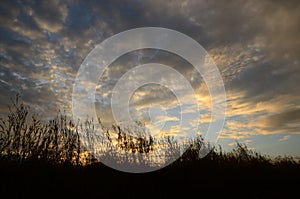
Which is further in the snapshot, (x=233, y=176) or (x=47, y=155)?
(x=233, y=176)

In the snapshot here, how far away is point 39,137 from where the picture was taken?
4.79 metres

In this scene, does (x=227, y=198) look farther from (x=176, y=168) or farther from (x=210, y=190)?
(x=176, y=168)

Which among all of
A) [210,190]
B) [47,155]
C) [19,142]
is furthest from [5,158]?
[210,190]

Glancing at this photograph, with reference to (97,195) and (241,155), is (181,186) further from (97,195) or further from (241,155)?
(241,155)

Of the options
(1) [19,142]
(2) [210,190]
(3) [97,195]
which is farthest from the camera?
(1) [19,142]

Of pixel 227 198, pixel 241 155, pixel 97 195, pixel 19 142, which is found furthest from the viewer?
pixel 241 155

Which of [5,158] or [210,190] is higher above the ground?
[5,158]

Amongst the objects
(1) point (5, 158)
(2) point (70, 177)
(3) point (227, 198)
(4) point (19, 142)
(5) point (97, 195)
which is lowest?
(3) point (227, 198)

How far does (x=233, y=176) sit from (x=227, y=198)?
1703 millimetres

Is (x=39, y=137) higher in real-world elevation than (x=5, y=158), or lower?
higher

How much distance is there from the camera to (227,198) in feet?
12.3

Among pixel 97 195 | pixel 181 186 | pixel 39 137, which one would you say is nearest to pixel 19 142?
pixel 39 137

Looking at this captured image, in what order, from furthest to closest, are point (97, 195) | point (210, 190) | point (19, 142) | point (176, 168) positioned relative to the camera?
point (176, 168)
point (19, 142)
point (210, 190)
point (97, 195)

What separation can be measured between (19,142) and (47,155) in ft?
2.14
